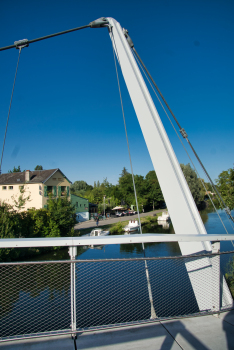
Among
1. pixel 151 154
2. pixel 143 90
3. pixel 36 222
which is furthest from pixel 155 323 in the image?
pixel 36 222

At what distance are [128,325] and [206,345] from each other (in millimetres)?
791

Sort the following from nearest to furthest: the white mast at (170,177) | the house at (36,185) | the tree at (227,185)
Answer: the white mast at (170,177), the tree at (227,185), the house at (36,185)

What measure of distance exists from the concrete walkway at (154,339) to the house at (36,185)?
72.6 feet

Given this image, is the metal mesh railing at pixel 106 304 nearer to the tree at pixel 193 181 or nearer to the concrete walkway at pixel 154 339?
the concrete walkway at pixel 154 339

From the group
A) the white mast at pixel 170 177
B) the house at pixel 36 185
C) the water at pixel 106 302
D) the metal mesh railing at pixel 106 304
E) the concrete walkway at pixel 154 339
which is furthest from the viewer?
the house at pixel 36 185

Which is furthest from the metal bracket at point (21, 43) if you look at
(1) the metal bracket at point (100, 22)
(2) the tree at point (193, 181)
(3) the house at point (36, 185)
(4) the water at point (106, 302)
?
(2) the tree at point (193, 181)

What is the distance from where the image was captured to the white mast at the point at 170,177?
110 inches

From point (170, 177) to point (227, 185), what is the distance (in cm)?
843

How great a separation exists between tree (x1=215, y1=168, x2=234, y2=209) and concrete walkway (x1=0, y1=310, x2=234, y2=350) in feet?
26.6

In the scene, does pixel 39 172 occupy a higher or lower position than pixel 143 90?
higher

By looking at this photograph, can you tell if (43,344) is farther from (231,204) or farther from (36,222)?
(36,222)

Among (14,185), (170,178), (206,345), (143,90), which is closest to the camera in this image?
(206,345)

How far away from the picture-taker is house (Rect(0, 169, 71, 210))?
24312 millimetres

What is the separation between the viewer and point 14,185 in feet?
83.7
